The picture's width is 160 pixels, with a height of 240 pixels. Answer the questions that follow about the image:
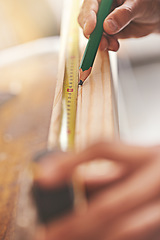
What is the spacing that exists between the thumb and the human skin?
0.40 meters

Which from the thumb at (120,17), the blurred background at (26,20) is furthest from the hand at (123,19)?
the blurred background at (26,20)

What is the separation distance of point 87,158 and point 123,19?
19.8 inches

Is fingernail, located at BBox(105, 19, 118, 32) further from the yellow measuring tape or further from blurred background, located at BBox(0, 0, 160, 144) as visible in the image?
blurred background, located at BBox(0, 0, 160, 144)

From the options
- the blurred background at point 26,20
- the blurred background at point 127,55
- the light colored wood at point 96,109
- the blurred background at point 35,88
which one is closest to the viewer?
the light colored wood at point 96,109

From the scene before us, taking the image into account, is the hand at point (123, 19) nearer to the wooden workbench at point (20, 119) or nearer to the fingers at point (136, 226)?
the wooden workbench at point (20, 119)

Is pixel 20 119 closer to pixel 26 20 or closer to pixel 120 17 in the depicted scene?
pixel 120 17

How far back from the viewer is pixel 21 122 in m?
0.85

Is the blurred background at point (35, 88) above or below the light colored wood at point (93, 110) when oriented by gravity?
above

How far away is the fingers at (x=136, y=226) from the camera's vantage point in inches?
8.5

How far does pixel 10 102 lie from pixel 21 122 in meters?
0.14

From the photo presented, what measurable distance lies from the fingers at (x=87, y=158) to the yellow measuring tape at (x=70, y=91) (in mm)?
97

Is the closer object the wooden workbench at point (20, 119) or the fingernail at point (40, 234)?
the fingernail at point (40, 234)

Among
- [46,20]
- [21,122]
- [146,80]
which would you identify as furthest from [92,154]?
[46,20]

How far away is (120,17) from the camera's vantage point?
2.10 ft
